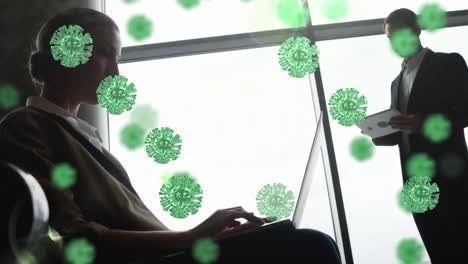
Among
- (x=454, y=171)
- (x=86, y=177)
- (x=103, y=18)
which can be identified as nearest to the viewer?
(x=86, y=177)

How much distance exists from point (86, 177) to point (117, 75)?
386 millimetres

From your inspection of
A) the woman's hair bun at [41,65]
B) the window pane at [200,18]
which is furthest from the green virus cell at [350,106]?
the woman's hair bun at [41,65]

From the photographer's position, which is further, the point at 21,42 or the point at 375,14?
the point at 375,14

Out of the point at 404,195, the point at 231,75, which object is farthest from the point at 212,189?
the point at 404,195

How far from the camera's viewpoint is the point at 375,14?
2428 mm

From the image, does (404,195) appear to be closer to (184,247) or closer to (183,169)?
(183,169)

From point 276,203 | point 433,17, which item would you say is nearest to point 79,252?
point 276,203

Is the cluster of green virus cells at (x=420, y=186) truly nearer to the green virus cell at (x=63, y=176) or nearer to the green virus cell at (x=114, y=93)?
the green virus cell at (x=114, y=93)

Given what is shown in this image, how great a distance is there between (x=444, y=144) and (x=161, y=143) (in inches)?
45.7

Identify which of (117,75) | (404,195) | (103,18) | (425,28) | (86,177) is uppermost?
(425,28)

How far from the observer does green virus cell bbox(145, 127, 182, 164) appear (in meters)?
1.76

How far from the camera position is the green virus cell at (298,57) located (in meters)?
1.95

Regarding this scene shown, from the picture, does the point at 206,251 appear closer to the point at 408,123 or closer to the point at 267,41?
the point at 408,123

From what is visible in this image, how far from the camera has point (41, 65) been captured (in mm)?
1160
